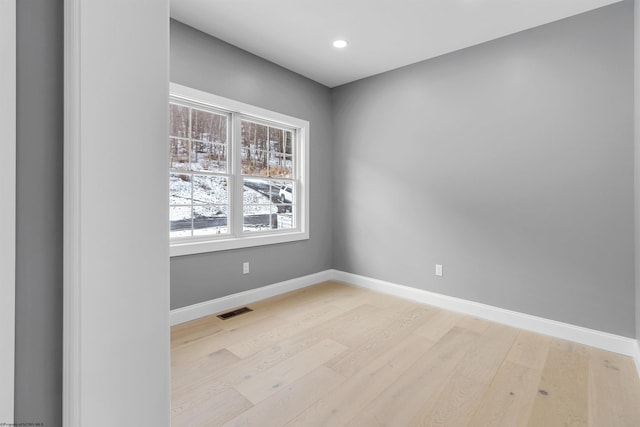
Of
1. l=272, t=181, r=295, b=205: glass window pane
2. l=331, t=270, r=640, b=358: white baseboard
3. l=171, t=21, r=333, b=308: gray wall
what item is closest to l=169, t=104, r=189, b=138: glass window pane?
l=171, t=21, r=333, b=308: gray wall

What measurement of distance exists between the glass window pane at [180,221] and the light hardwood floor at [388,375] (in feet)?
2.76

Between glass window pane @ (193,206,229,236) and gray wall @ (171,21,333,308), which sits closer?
gray wall @ (171,21,333,308)

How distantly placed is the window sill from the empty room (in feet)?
0.09

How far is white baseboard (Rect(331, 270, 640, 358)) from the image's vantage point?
2385 mm

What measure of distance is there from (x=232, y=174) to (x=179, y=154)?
55cm

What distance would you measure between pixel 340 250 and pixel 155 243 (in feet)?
12.0

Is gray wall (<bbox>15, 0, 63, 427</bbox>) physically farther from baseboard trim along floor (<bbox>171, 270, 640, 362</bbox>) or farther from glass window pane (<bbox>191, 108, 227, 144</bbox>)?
glass window pane (<bbox>191, 108, 227, 144</bbox>)

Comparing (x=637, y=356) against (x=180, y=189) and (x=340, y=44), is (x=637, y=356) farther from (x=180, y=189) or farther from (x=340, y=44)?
(x=180, y=189)

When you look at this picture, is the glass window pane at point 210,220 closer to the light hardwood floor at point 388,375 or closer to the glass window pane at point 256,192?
the glass window pane at point 256,192

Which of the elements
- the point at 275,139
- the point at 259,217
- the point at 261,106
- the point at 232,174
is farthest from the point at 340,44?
the point at 259,217

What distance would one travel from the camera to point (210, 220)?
10.2 feet

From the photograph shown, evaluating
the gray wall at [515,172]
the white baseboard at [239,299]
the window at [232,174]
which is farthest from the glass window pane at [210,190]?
the gray wall at [515,172]

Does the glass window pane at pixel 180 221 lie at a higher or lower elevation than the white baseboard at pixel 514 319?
higher

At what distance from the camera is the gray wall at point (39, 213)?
23.2 inches
